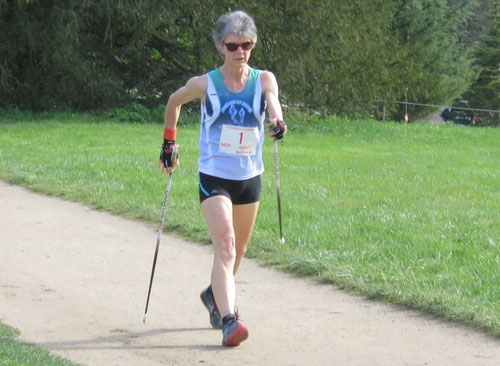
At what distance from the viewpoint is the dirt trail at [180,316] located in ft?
19.6

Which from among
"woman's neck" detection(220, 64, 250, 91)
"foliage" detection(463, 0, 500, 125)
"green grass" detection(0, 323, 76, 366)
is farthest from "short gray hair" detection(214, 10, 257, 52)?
"foliage" detection(463, 0, 500, 125)

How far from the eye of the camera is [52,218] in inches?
409

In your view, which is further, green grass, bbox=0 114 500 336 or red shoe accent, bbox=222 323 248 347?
green grass, bbox=0 114 500 336

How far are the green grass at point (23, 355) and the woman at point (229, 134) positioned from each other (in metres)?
1.01

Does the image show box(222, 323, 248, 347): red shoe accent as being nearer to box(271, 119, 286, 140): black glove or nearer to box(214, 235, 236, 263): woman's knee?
box(214, 235, 236, 263): woman's knee

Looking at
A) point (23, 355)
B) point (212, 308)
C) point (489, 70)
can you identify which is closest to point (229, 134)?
point (212, 308)

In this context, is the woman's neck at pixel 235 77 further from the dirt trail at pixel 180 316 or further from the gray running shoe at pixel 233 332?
the dirt trail at pixel 180 316

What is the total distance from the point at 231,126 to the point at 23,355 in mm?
1741

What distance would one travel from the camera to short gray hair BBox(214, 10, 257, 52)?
6.01m

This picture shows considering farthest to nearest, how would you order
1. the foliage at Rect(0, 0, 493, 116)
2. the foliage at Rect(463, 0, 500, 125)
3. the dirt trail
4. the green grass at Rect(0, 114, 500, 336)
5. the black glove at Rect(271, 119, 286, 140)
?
the foliage at Rect(463, 0, 500, 125)
the foliage at Rect(0, 0, 493, 116)
the green grass at Rect(0, 114, 500, 336)
the black glove at Rect(271, 119, 286, 140)
the dirt trail

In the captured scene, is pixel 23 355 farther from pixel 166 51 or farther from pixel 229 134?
pixel 166 51

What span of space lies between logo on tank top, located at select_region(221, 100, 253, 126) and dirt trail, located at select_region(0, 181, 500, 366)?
1315 millimetres

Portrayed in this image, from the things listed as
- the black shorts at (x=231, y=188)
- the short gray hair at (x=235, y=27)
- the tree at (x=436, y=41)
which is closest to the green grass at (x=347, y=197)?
the black shorts at (x=231, y=188)

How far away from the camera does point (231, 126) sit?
610 cm
